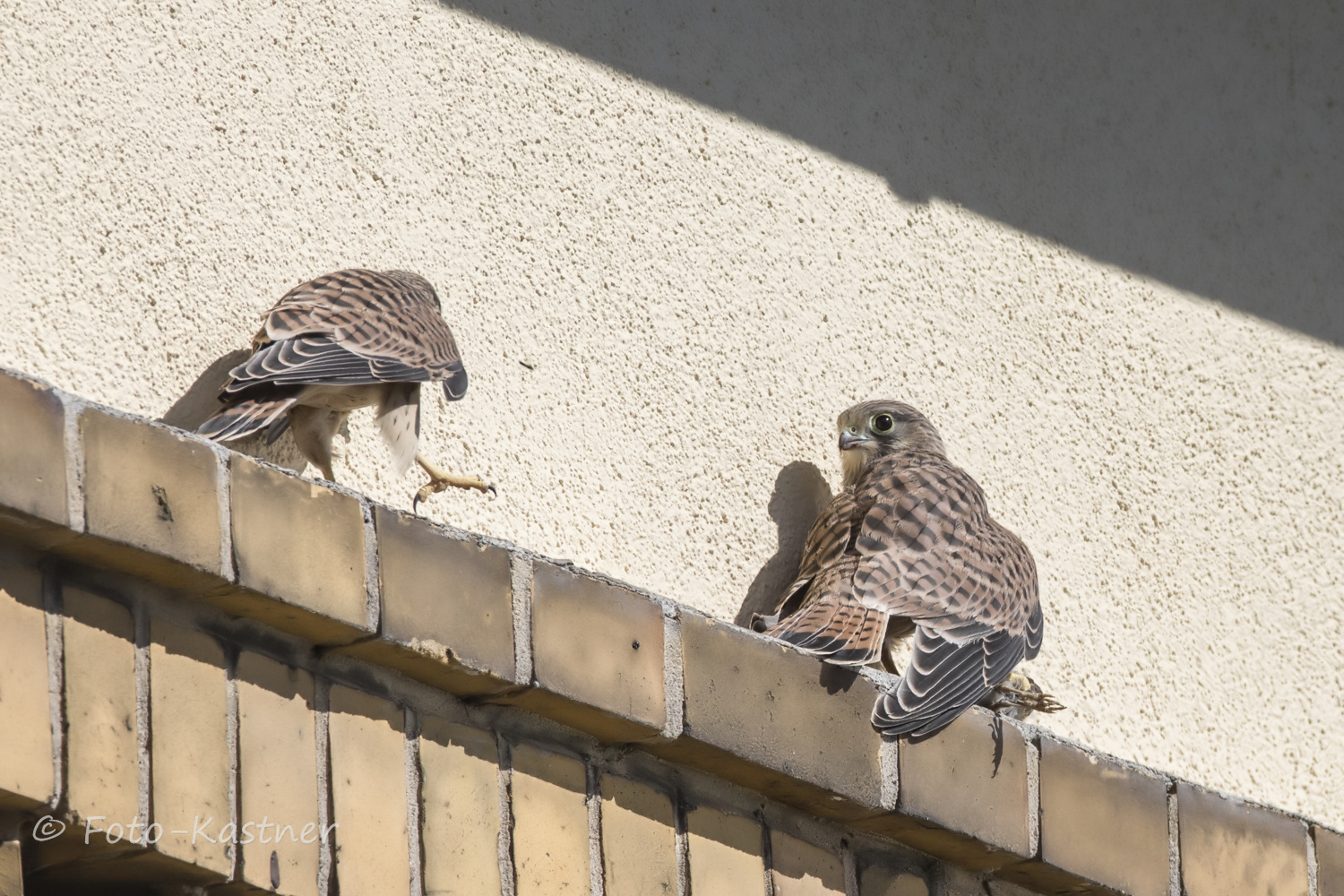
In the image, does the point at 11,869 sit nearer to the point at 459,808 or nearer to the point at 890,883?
the point at 459,808

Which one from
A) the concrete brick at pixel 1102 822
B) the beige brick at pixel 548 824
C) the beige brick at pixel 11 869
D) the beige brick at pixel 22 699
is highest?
the concrete brick at pixel 1102 822

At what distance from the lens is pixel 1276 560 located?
315 centimetres

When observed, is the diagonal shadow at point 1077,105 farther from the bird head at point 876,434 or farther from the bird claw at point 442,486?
the bird claw at point 442,486

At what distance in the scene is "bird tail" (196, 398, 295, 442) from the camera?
2.02 m

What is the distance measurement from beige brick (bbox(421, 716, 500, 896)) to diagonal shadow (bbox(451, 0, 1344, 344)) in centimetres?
112

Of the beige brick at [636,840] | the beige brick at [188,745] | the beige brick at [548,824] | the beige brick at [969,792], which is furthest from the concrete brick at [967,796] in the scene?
the beige brick at [188,745]

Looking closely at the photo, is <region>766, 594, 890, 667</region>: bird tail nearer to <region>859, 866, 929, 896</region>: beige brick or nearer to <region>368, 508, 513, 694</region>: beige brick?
<region>859, 866, 929, 896</region>: beige brick

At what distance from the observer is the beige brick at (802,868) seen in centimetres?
221

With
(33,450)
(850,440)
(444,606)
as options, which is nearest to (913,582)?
(850,440)

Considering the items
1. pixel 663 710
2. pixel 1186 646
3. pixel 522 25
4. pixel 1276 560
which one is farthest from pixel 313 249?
pixel 1276 560

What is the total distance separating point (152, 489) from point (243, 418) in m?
0.29

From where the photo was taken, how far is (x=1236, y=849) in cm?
256

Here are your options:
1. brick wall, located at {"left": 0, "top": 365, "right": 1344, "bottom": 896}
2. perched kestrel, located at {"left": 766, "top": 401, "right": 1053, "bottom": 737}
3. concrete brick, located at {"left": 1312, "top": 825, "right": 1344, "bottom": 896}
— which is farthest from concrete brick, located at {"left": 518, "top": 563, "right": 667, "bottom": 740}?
concrete brick, located at {"left": 1312, "top": 825, "right": 1344, "bottom": 896}

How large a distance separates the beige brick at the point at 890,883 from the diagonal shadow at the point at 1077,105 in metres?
1.17
